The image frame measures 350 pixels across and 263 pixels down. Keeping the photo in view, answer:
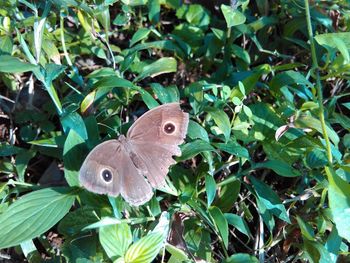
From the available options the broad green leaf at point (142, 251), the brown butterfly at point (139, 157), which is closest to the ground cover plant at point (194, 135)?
the broad green leaf at point (142, 251)

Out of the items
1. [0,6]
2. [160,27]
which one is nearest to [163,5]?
[160,27]

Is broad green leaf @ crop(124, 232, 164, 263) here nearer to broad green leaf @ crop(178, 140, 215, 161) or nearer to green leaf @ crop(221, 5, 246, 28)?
broad green leaf @ crop(178, 140, 215, 161)

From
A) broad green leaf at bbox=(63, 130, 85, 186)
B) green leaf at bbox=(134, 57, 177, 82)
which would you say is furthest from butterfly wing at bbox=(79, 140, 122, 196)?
green leaf at bbox=(134, 57, 177, 82)

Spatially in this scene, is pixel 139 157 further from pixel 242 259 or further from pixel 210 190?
pixel 242 259

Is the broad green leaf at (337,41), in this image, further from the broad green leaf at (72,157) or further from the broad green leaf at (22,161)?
the broad green leaf at (22,161)

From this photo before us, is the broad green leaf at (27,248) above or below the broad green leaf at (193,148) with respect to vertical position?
below

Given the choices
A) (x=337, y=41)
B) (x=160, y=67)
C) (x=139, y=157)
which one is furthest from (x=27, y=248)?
(x=337, y=41)

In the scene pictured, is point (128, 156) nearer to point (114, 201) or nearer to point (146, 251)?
point (114, 201)
